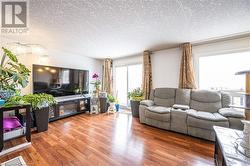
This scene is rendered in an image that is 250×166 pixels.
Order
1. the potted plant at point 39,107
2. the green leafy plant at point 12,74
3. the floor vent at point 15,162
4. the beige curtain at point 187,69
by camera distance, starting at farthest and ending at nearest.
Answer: the beige curtain at point 187,69, the potted plant at point 39,107, the green leafy plant at point 12,74, the floor vent at point 15,162

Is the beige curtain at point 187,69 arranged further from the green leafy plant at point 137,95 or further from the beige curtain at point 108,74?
the beige curtain at point 108,74

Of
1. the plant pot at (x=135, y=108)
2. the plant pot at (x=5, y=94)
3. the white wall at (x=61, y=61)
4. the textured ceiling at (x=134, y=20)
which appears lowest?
the plant pot at (x=135, y=108)

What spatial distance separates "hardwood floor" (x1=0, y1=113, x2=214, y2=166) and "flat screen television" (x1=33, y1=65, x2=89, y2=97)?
3.63ft

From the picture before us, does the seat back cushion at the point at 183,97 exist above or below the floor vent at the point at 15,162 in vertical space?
above

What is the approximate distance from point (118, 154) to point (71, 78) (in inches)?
113

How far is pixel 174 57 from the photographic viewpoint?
356 cm

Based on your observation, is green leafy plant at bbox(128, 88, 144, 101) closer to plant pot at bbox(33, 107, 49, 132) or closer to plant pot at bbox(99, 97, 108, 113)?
plant pot at bbox(99, 97, 108, 113)

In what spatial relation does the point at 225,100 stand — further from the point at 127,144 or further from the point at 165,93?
the point at 127,144

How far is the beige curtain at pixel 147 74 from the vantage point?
3889 mm

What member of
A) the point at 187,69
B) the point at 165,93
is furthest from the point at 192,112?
the point at 187,69

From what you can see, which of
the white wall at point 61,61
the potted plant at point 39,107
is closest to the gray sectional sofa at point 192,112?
the potted plant at point 39,107

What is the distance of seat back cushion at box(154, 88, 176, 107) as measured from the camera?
127 inches

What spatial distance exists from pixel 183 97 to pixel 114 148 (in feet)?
6.84

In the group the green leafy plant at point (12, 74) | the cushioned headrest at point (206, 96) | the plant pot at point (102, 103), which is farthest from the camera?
the plant pot at point (102, 103)
